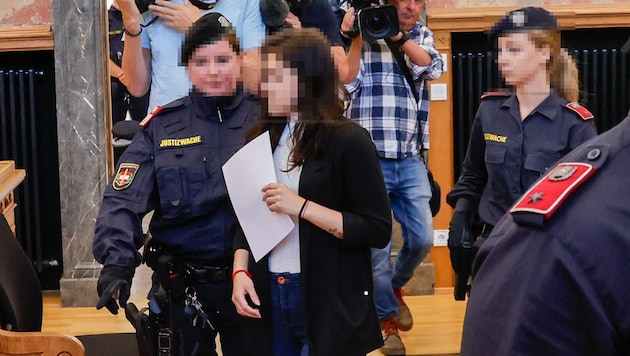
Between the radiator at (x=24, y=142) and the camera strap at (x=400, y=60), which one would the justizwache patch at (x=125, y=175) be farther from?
the radiator at (x=24, y=142)

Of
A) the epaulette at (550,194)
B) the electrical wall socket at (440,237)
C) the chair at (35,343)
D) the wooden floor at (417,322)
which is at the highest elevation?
the epaulette at (550,194)

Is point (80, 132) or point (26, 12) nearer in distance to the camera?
point (80, 132)

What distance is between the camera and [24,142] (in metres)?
5.47

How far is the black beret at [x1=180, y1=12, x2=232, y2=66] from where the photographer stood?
274 cm

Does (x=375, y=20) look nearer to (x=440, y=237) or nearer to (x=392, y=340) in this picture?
(x=392, y=340)

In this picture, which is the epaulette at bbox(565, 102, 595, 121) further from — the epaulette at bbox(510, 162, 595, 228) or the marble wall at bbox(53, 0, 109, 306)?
the marble wall at bbox(53, 0, 109, 306)

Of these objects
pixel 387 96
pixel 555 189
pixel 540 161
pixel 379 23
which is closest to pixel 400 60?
pixel 387 96

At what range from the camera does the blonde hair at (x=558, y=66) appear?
2.92 m

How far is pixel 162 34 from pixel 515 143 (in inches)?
56.7

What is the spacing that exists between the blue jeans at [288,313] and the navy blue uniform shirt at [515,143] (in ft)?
2.88

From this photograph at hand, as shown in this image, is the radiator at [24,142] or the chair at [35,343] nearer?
the chair at [35,343]

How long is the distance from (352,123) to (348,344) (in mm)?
559

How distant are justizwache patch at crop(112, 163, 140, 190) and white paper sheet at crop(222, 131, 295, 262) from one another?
0.36 m

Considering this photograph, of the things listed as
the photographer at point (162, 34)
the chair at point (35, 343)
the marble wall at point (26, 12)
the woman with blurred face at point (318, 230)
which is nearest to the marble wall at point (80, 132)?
the marble wall at point (26, 12)
